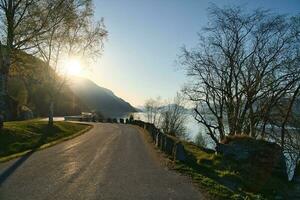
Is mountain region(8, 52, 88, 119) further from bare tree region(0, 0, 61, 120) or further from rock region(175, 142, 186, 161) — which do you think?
rock region(175, 142, 186, 161)

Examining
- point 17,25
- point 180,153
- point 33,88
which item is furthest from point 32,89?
point 180,153

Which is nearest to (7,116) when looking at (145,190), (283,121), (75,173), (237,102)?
(237,102)

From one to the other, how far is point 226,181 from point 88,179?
4969 mm

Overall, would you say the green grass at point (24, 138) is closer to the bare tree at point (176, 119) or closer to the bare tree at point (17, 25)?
the bare tree at point (17, 25)

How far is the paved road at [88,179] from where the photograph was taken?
1005 cm

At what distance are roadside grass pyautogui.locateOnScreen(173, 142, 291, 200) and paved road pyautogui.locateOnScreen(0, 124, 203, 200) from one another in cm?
62

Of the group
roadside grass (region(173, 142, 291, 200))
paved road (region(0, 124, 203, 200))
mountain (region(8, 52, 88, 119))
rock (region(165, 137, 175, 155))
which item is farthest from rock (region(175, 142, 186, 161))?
mountain (region(8, 52, 88, 119))

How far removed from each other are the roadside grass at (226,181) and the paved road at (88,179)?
24.4 inches

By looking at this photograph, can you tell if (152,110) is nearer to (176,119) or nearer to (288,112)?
(176,119)

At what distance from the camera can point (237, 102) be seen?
96.0ft

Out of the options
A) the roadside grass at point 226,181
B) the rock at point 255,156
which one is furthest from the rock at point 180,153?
the rock at point 255,156

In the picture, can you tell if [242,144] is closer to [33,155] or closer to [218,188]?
[218,188]

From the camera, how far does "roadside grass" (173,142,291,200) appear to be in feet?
37.9

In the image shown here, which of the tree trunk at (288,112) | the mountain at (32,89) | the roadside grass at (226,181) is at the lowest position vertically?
the roadside grass at (226,181)
